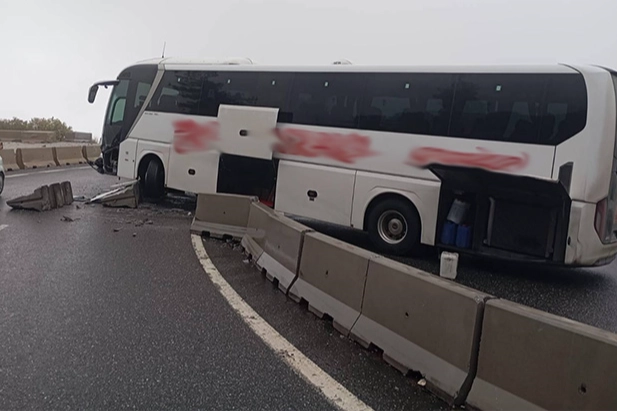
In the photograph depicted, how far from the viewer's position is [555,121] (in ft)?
25.8

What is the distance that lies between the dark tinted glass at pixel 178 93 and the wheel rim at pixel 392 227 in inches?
225

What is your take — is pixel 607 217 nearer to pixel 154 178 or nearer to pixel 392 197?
pixel 392 197

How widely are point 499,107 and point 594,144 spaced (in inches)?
59.8

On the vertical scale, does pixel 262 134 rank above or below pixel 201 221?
above

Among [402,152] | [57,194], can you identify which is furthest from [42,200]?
[402,152]

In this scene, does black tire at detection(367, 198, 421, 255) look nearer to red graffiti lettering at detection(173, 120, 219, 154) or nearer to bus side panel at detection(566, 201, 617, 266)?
bus side panel at detection(566, 201, 617, 266)

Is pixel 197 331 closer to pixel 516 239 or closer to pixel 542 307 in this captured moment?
pixel 542 307

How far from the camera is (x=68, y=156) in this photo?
25.3 meters

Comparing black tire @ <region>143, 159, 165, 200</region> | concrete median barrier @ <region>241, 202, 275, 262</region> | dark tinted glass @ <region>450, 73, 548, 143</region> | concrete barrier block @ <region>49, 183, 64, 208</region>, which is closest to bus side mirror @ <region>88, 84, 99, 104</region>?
black tire @ <region>143, 159, 165, 200</region>

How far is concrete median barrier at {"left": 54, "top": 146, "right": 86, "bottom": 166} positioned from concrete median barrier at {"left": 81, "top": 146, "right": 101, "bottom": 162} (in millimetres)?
311

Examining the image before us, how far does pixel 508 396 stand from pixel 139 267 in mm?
5290

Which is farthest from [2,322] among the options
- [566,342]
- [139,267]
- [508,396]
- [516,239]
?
[516,239]

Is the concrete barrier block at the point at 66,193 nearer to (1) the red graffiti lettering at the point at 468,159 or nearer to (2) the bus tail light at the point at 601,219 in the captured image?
(1) the red graffiti lettering at the point at 468,159

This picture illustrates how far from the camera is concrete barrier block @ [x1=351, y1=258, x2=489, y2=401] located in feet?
12.0
